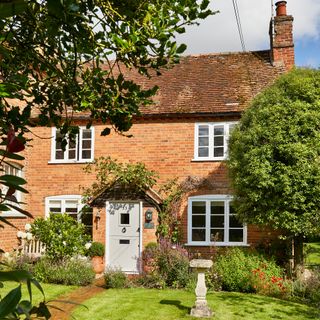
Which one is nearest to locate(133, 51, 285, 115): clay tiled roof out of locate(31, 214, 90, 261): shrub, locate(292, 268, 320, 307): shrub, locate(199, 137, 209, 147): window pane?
locate(199, 137, 209, 147): window pane

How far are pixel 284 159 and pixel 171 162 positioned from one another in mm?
5150

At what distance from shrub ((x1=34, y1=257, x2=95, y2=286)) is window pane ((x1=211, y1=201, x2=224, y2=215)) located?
4.71m

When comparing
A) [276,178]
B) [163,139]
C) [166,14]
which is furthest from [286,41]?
[166,14]

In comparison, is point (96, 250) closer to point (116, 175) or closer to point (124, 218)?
point (124, 218)

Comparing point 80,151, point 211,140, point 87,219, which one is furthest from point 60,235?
point 211,140

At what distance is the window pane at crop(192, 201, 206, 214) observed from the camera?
15852 mm

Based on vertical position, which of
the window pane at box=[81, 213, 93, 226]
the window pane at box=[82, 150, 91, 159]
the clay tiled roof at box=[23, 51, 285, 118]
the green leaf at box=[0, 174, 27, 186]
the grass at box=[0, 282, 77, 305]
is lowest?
the grass at box=[0, 282, 77, 305]

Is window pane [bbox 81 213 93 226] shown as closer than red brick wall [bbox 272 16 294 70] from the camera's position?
Yes

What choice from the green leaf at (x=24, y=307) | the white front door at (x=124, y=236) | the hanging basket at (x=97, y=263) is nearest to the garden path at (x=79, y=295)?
the hanging basket at (x=97, y=263)

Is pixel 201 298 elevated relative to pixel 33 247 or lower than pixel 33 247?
lower

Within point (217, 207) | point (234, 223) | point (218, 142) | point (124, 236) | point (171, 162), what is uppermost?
point (218, 142)

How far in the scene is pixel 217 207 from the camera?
1579 centimetres

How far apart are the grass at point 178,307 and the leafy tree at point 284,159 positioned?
214 centimetres

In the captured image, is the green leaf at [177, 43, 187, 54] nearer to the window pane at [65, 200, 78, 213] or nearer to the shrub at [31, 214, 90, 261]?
the shrub at [31, 214, 90, 261]
